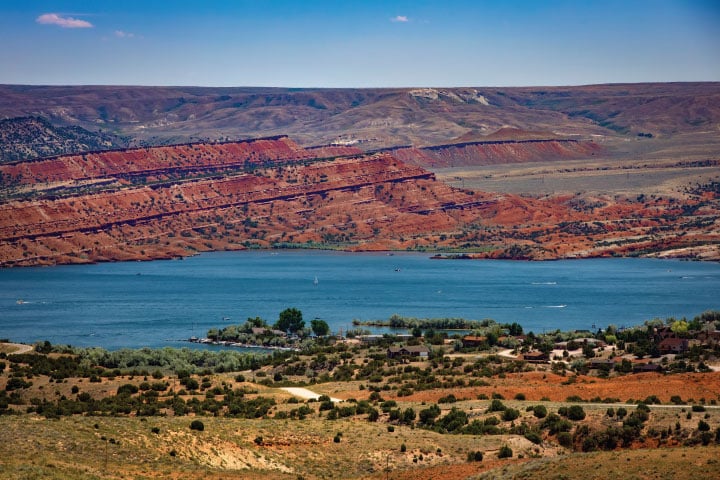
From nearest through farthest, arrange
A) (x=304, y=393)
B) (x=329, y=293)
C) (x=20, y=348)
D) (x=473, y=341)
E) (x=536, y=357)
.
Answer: (x=304, y=393) → (x=536, y=357) → (x=20, y=348) → (x=473, y=341) → (x=329, y=293)

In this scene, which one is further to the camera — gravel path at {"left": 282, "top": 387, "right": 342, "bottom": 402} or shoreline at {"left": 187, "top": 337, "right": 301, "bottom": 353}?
shoreline at {"left": 187, "top": 337, "right": 301, "bottom": 353}

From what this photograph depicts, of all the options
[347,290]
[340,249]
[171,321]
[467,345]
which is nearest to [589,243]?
[340,249]

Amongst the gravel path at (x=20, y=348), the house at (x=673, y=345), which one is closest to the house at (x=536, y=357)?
the house at (x=673, y=345)

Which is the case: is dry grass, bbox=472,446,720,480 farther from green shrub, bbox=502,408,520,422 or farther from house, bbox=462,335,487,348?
house, bbox=462,335,487,348

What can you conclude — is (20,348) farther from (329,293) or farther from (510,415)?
(329,293)

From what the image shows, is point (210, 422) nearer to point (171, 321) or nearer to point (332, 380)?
point (332, 380)

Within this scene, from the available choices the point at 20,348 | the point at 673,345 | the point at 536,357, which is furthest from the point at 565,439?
the point at 20,348

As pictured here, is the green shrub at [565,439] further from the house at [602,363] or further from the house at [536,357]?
the house at [536,357]

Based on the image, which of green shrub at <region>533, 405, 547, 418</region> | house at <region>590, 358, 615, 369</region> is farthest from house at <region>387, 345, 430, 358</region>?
green shrub at <region>533, 405, 547, 418</region>
